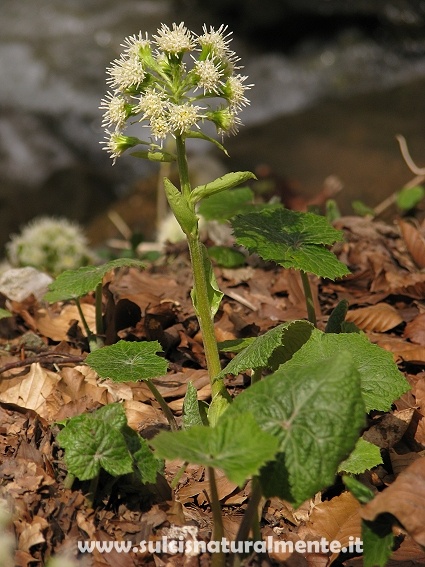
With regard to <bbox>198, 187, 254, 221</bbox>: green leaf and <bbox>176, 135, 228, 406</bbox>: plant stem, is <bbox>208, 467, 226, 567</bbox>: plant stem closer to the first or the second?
<bbox>176, 135, 228, 406</bbox>: plant stem

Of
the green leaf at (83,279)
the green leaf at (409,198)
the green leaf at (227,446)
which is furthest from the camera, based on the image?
the green leaf at (409,198)

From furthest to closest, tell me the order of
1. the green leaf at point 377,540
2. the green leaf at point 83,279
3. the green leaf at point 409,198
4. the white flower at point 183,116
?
the green leaf at point 409,198, the green leaf at point 83,279, the white flower at point 183,116, the green leaf at point 377,540

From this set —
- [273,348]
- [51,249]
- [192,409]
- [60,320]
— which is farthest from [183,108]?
[51,249]

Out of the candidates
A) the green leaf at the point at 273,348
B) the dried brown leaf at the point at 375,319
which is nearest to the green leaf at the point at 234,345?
the green leaf at the point at 273,348

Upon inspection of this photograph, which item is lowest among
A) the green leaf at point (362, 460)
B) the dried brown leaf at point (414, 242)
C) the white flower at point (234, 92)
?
the green leaf at point (362, 460)

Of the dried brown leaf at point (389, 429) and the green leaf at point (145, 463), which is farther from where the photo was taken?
the dried brown leaf at point (389, 429)

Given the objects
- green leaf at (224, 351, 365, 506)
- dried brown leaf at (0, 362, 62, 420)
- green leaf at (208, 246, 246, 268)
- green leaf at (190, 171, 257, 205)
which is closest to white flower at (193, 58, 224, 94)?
green leaf at (190, 171, 257, 205)

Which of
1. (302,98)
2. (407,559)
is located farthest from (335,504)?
(302,98)

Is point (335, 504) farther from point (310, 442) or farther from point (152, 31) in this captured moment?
point (152, 31)

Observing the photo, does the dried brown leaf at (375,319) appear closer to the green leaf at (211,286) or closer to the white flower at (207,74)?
the green leaf at (211,286)
